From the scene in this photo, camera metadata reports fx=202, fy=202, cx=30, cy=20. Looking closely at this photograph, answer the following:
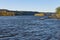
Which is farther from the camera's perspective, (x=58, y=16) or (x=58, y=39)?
(x=58, y=16)

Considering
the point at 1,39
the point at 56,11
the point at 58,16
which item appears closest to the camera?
the point at 1,39

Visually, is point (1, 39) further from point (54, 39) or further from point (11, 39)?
point (54, 39)

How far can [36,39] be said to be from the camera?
104 ft

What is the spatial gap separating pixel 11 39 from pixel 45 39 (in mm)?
5343

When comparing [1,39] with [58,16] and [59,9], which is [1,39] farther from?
[59,9]

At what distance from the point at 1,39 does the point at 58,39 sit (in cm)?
894

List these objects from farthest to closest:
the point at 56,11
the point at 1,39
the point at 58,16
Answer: the point at 56,11 < the point at 58,16 < the point at 1,39

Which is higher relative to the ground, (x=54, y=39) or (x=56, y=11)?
(x=54, y=39)

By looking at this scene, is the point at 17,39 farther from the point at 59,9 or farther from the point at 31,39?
the point at 59,9

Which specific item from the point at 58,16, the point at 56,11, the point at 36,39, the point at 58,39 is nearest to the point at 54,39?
the point at 58,39

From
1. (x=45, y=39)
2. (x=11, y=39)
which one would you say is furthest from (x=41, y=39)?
(x=11, y=39)

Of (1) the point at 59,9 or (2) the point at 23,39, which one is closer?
(2) the point at 23,39

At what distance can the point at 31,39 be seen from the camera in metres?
31.4

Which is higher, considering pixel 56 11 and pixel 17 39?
pixel 17 39
